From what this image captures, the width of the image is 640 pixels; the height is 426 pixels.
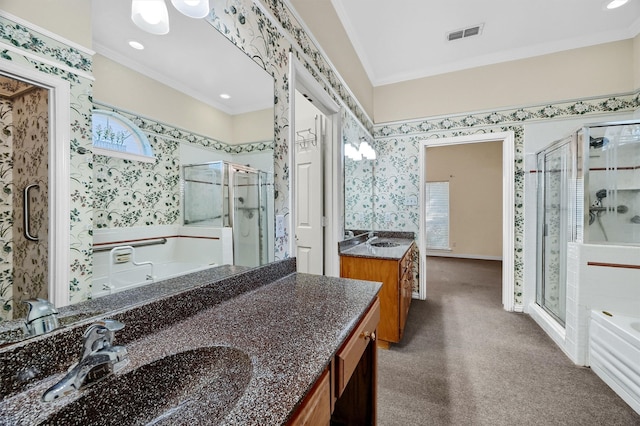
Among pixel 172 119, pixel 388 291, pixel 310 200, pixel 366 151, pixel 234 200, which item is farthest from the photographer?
pixel 366 151

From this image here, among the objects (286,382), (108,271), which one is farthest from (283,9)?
(286,382)

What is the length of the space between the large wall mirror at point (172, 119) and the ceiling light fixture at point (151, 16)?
22 mm

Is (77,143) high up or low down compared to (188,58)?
down

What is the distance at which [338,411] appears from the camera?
4.33 ft

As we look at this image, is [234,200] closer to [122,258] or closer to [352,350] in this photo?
[122,258]

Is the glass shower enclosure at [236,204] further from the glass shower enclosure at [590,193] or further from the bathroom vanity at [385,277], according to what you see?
the glass shower enclosure at [590,193]

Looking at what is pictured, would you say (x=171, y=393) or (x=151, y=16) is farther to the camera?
(x=151, y=16)

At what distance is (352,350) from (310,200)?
180cm

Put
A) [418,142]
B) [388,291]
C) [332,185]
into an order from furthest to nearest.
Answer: [418,142], [332,185], [388,291]

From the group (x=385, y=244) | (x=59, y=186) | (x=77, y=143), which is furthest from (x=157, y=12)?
(x=385, y=244)

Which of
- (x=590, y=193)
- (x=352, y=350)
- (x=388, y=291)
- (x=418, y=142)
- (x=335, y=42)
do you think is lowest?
(x=388, y=291)

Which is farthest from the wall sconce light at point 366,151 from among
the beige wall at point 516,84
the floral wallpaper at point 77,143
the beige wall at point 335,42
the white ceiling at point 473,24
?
the floral wallpaper at point 77,143

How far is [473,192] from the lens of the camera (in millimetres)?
6031

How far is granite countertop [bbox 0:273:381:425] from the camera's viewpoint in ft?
1.57
